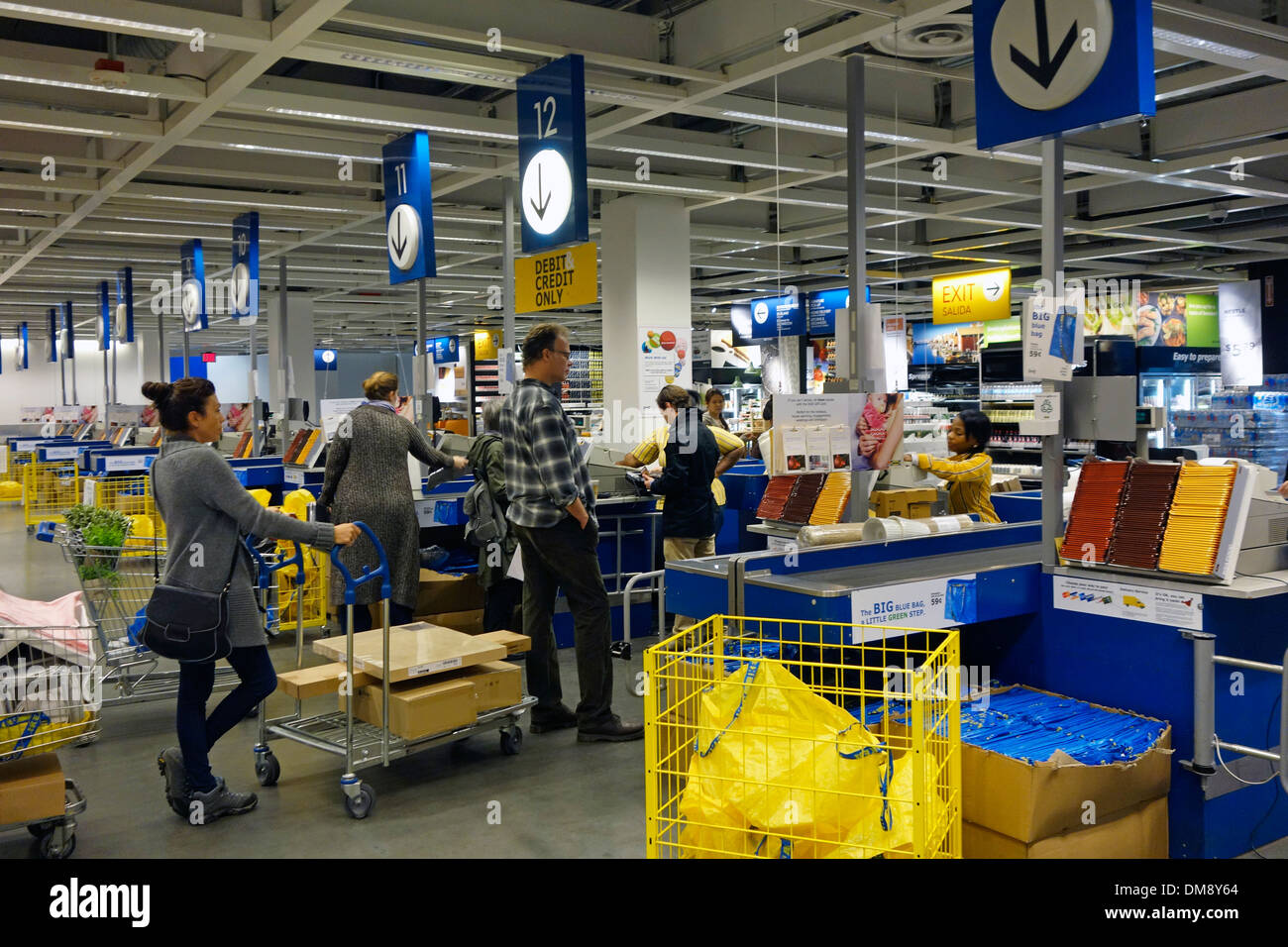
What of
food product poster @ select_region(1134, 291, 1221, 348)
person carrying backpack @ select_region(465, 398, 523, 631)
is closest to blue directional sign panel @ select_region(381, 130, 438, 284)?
person carrying backpack @ select_region(465, 398, 523, 631)

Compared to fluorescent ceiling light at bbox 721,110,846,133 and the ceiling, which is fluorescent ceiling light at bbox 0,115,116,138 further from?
fluorescent ceiling light at bbox 721,110,846,133

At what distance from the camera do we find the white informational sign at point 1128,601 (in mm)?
3436

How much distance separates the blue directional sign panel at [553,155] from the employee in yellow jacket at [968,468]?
2427 millimetres

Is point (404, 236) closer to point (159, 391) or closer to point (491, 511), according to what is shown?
point (491, 511)

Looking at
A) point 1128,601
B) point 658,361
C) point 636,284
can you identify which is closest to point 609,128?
point 636,284

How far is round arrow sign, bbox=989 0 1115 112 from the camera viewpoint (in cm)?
359

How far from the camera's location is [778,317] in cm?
1523

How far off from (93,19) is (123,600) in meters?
3.20

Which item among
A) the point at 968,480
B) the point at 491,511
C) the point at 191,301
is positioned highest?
the point at 191,301

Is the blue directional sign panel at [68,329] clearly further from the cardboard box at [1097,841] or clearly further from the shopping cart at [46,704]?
the cardboard box at [1097,841]

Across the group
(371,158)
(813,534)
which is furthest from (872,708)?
(371,158)

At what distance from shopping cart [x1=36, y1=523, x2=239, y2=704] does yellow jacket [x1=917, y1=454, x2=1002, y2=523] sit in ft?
13.5

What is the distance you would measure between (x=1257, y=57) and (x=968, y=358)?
1201 centimetres

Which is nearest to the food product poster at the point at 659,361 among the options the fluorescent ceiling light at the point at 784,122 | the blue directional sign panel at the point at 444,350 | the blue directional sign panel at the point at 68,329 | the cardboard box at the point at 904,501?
the fluorescent ceiling light at the point at 784,122
